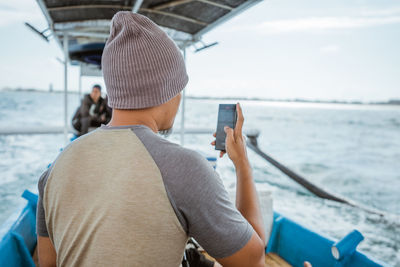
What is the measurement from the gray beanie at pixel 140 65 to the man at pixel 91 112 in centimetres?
496

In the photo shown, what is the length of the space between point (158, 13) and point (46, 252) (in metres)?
3.51

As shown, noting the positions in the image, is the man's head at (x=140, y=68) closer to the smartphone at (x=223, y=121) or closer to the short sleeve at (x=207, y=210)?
the short sleeve at (x=207, y=210)

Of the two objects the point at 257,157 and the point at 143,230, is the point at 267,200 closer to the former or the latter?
the point at 143,230

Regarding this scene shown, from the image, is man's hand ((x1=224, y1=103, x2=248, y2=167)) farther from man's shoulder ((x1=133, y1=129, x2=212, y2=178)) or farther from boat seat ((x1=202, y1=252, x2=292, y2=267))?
boat seat ((x1=202, y1=252, x2=292, y2=267))

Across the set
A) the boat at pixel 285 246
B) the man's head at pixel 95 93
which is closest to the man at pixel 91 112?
the man's head at pixel 95 93

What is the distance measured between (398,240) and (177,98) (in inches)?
242

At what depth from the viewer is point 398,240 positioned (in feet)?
17.4

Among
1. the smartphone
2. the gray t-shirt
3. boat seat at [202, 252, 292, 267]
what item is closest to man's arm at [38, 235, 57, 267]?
the gray t-shirt

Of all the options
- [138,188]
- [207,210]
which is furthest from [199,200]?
→ [138,188]

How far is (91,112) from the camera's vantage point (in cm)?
547

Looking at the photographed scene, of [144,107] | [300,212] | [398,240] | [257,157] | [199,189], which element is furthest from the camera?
[257,157]

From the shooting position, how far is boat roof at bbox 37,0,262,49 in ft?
10.9

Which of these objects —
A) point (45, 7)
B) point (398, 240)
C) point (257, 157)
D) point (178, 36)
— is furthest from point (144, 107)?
point (257, 157)

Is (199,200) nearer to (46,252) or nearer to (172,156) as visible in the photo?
(172,156)
